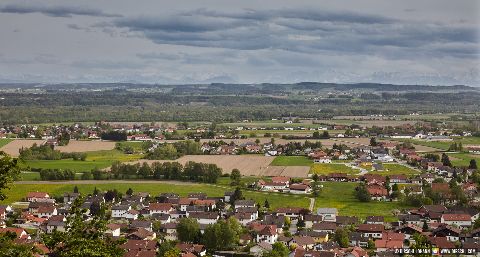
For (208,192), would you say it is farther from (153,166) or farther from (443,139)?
(443,139)

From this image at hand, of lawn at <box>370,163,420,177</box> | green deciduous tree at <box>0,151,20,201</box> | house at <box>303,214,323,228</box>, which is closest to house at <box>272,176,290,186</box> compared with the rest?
lawn at <box>370,163,420,177</box>

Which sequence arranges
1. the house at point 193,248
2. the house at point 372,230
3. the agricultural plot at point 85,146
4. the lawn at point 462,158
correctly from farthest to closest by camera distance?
the agricultural plot at point 85,146 < the lawn at point 462,158 < the house at point 372,230 < the house at point 193,248

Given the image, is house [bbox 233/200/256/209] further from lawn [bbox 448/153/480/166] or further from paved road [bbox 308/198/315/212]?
lawn [bbox 448/153/480/166]

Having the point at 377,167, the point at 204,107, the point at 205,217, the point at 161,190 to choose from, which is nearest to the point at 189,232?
the point at 205,217

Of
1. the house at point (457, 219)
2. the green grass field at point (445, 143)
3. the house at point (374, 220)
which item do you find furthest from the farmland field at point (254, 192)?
the green grass field at point (445, 143)

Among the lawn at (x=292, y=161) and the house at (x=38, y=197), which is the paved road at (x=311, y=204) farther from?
the house at (x=38, y=197)

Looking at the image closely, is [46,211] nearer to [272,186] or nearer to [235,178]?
[235,178]

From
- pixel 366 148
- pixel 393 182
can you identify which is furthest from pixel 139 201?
pixel 366 148
